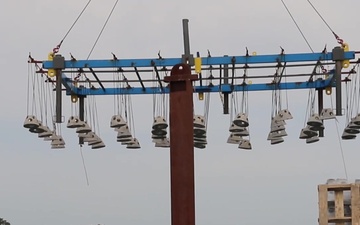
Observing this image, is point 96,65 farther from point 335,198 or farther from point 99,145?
point 335,198

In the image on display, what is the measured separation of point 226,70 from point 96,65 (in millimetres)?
2600

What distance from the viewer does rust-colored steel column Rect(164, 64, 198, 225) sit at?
9414 millimetres

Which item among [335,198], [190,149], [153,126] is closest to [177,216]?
[190,149]

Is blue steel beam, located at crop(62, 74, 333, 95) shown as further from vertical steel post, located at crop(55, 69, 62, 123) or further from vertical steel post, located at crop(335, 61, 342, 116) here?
vertical steel post, located at crop(335, 61, 342, 116)

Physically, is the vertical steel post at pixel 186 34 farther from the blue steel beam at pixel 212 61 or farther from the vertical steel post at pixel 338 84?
the vertical steel post at pixel 338 84

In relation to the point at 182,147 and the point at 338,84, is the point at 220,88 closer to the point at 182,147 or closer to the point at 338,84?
the point at 338,84

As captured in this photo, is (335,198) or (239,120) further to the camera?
(239,120)

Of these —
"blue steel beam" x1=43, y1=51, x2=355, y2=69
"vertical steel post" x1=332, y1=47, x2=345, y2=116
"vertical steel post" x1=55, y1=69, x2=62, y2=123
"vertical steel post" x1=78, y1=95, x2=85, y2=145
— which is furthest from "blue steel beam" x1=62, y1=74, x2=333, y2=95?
"vertical steel post" x1=332, y1=47, x2=345, y2=116

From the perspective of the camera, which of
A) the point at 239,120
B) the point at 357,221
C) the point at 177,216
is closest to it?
the point at 177,216

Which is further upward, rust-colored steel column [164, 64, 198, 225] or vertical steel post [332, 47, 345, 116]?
vertical steel post [332, 47, 345, 116]

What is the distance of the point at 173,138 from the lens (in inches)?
381

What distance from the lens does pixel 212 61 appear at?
53.6 feet

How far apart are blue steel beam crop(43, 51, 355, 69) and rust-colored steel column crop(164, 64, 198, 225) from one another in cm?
659

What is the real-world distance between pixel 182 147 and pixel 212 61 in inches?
271
